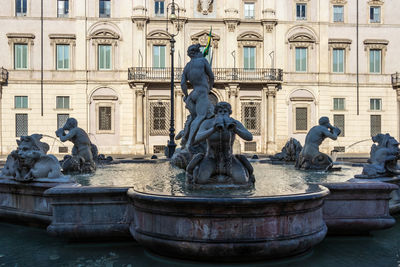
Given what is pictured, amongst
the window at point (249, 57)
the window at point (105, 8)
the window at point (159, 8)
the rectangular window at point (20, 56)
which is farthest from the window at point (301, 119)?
the rectangular window at point (20, 56)

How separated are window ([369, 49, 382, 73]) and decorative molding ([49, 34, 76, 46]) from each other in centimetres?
2280

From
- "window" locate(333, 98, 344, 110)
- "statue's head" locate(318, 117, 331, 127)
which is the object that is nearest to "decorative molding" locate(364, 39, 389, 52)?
"window" locate(333, 98, 344, 110)

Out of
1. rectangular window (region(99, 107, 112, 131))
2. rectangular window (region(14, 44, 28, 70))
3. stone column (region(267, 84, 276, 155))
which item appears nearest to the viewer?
rectangular window (region(14, 44, 28, 70))

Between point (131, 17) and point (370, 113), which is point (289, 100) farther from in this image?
point (131, 17)

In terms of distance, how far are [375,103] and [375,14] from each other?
703cm

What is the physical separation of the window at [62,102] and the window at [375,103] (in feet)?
76.3

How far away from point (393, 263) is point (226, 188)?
2.16 meters

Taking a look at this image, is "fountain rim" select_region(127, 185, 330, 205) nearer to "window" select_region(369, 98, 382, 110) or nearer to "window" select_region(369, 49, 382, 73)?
"window" select_region(369, 98, 382, 110)

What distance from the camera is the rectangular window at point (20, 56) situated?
2786 cm

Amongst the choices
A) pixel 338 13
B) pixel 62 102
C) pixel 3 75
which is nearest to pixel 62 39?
pixel 62 102

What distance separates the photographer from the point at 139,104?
2817cm

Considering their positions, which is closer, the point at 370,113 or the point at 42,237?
the point at 42,237

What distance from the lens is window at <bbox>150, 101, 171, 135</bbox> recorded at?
2866 centimetres

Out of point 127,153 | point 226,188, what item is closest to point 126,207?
point 226,188
